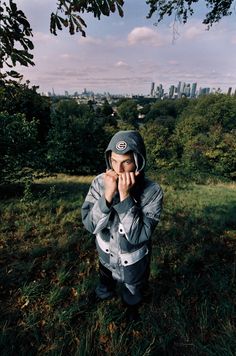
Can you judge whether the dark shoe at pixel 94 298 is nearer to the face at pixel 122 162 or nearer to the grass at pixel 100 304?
the grass at pixel 100 304

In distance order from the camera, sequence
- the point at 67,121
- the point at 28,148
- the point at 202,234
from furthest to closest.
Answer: the point at 67,121 < the point at 28,148 < the point at 202,234

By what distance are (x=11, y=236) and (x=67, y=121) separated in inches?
1067

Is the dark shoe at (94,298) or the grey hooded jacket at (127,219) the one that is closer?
the grey hooded jacket at (127,219)

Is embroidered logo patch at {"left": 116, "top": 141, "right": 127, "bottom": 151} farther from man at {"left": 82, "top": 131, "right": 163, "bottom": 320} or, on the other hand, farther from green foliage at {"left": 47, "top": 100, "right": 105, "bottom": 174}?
green foliage at {"left": 47, "top": 100, "right": 105, "bottom": 174}

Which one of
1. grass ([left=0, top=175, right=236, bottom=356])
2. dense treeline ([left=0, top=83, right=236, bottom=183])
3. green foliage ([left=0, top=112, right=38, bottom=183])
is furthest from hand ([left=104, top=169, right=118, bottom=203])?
green foliage ([left=0, top=112, right=38, bottom=183])

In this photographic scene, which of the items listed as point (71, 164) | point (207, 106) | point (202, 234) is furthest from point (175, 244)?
point (207, 106)

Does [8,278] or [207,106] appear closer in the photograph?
[8,278]

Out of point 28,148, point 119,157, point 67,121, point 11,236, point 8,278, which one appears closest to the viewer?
point 119,157

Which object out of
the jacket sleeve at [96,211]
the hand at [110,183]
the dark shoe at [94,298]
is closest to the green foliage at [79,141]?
the dark shoe at [94,298]

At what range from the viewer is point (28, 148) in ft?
23.0

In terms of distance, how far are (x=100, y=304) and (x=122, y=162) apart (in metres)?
1.64

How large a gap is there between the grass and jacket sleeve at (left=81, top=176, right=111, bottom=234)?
91 centimetres

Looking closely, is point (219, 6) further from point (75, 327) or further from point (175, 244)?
point (75, 327)

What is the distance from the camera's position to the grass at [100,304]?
191cm
